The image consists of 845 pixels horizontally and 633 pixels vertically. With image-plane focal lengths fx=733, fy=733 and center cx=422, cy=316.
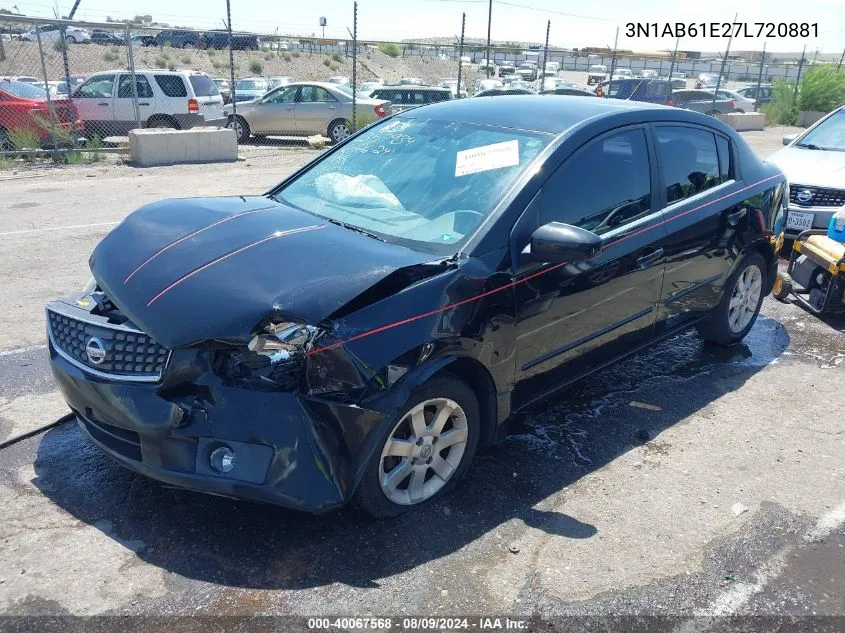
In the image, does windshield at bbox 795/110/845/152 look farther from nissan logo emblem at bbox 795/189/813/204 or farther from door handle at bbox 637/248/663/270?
door handle at bbox 637/248/663/270

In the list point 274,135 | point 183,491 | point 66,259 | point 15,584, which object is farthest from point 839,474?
point 274,135

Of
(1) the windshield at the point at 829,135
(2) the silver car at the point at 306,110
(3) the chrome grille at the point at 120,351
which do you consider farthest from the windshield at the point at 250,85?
(3) the chrome grille at the point at 120,351

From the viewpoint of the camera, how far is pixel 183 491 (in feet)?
11.3

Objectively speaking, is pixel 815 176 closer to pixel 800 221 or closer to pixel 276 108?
pixel 800 221

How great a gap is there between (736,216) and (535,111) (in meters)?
1.80

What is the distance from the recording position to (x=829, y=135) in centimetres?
902

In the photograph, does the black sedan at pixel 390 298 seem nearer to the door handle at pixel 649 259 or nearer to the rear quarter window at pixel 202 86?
the door handle at pixel 649 259

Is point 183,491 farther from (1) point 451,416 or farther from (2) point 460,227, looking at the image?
(2) point 460,227

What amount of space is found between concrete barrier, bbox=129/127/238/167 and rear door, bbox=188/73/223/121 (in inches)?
70.5

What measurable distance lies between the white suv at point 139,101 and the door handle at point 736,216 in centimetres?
1283

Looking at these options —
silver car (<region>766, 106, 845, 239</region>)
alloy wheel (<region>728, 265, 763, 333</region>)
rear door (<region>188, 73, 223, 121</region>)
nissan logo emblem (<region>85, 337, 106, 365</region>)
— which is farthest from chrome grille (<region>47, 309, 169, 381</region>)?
rear door (<region>188, 73, 223, 121</region>)

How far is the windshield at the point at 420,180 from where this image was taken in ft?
11.8

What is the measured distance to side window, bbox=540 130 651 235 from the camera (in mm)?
3732

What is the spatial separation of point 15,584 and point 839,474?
4.02 meters
